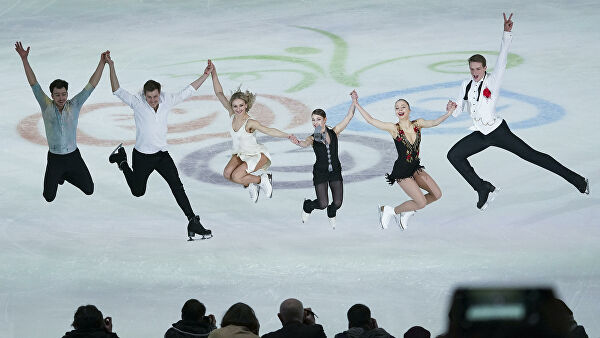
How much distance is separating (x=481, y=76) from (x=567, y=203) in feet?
10.7

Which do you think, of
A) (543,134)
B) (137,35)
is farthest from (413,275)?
(137,35)

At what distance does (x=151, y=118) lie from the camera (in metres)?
9.06

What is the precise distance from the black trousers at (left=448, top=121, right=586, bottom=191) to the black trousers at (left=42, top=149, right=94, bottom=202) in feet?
12.6

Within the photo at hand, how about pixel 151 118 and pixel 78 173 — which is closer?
pixel 151 118

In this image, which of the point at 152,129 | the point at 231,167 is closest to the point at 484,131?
the point at 231,167

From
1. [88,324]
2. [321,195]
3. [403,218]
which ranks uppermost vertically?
[321,195]

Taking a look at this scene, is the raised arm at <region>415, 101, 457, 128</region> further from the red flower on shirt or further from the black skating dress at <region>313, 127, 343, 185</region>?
the black skating dress at <region>313, 127, 343, 185</region>

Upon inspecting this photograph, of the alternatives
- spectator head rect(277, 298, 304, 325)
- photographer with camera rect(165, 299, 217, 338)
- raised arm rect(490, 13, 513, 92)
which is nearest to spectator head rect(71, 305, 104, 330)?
photographer with camera rect(165, 299, 217, 338)

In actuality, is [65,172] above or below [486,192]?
above

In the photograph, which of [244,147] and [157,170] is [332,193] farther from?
[157,170]

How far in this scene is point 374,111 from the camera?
15273mm

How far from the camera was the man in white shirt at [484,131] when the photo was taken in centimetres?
872

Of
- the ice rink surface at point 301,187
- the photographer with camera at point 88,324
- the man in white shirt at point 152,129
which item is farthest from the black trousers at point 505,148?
the photographer with camera at point 88,324

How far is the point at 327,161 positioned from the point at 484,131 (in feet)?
5.27
